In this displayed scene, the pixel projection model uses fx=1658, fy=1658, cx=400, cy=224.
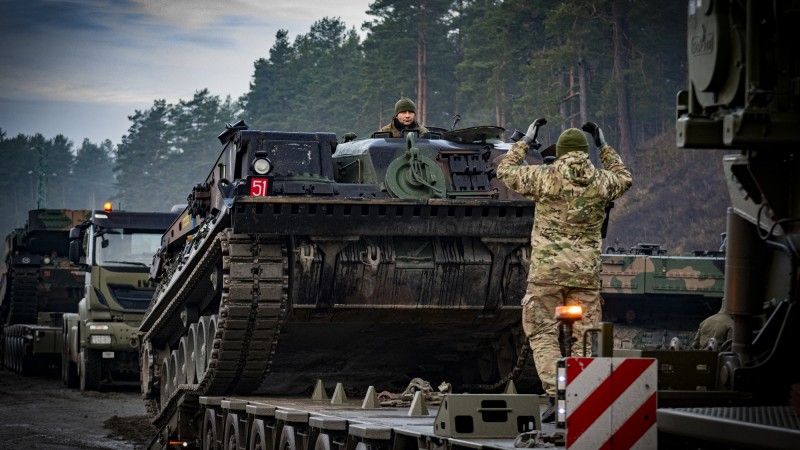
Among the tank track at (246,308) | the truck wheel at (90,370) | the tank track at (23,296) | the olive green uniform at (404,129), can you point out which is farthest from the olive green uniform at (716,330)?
the tank track at (23,296)

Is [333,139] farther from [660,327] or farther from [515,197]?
[660,327]

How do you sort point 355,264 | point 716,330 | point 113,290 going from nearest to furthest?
point 716,330
point 355,264
point 113,290

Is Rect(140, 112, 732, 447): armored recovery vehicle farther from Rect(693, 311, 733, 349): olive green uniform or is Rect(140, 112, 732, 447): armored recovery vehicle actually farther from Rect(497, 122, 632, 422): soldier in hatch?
Rect(693, 311, 733, 349): olive green uniform

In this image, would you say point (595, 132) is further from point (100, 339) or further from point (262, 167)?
point (100, 339)

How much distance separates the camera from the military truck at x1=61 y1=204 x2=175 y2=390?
24.6m

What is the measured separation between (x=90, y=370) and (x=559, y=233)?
15.8 metres

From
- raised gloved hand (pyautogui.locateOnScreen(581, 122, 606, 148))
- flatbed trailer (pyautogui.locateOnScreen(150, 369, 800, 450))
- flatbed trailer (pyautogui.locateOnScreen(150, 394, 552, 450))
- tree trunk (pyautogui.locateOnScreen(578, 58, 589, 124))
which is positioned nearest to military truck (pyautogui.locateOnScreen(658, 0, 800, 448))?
flatbed trailer (pyautogui.locateOnScreen(150, 369, 800, 450))

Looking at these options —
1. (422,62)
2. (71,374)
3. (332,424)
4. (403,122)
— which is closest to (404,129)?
(403,122)

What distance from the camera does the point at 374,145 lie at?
573 inches

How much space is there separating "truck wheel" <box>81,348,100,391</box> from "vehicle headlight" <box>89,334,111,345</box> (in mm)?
281

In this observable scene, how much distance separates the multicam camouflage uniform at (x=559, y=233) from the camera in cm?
1012

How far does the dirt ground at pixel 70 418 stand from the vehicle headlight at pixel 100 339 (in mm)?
764

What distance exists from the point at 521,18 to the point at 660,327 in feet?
87.9

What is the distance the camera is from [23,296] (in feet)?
107
